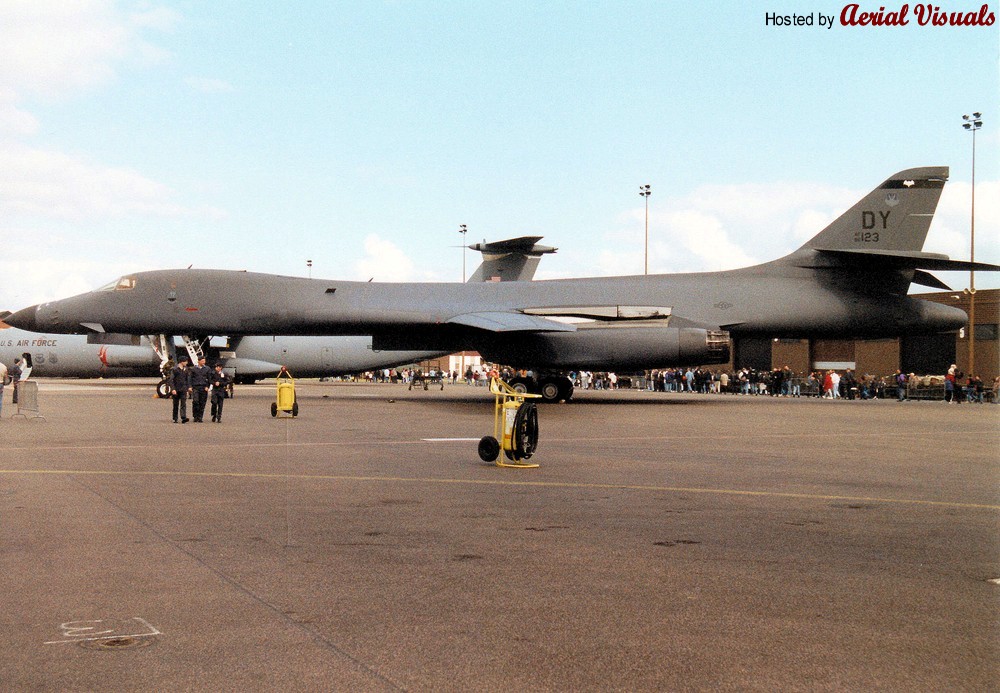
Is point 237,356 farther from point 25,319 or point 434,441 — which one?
point 434,441

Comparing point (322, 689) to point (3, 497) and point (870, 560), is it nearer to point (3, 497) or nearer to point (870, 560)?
point (870, 560)

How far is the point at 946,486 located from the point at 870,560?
200 inches

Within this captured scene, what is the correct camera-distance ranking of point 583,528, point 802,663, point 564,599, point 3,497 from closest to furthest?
1. point 802,663
2. point 564,599
3. point 583,528
4. point 3,497

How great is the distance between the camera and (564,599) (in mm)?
5648

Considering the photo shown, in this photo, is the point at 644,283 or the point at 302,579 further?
the point at 644,283

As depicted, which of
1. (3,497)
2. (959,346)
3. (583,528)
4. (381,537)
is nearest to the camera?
(381,537)

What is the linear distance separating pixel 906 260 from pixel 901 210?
2.07m

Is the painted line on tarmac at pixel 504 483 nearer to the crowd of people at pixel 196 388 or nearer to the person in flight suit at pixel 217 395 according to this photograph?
the crowd of people at pixel 196 388

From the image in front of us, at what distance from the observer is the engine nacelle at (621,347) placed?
2819 cm

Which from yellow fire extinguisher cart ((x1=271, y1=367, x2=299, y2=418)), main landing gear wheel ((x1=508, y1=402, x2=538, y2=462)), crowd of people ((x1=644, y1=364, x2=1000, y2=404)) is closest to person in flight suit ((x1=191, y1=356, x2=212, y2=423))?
yellow fire extinguisher cart ((x1=271, y1=367, x2=299, y2=418))

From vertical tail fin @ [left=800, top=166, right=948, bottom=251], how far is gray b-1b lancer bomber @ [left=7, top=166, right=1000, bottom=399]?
34 mm

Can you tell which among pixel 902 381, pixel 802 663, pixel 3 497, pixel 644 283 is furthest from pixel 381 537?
pixel 902 381

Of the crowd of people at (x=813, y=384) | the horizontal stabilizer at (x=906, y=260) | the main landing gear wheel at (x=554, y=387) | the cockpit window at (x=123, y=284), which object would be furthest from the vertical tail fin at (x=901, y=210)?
the cockpit window at (x=123, y=284)

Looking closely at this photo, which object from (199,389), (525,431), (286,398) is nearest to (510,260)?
(286,398)
